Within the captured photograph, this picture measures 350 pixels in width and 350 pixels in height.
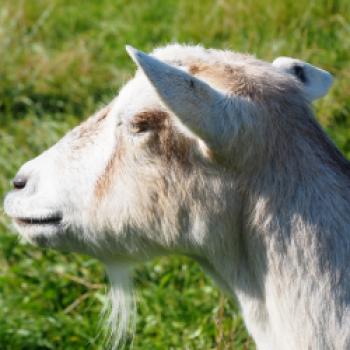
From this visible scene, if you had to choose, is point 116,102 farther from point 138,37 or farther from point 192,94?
point 138,37

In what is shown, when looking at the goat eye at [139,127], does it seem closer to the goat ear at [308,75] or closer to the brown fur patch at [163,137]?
the brown fur patch at [163,137]

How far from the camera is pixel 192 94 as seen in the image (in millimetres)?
3092

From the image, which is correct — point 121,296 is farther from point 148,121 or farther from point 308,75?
point 308,75

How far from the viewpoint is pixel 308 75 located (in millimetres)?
3764

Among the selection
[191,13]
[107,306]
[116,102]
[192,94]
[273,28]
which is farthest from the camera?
[191,13]

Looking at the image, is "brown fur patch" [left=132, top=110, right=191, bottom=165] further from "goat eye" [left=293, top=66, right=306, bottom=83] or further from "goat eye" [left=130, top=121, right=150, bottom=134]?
"goat eye" [left=293, top=66, right=306, bottom=83]

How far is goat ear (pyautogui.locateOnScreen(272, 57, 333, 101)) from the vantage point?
12.1 ft

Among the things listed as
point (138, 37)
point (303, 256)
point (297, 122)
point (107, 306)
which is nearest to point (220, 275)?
point (303, 256)

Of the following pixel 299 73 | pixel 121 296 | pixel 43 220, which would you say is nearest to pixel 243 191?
pixel 299 73

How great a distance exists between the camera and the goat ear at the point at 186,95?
3.05 m

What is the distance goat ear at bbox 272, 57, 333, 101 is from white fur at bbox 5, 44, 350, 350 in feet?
0.52

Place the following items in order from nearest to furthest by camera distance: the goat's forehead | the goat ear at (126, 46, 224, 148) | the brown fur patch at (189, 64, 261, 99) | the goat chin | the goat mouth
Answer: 1. the goat ear at (126, 46, 224, 148)
2. the brown fur patch at (189, 64, 261, 99)
3. the goat's forehead
4. the goat mouth
5. the goat chin

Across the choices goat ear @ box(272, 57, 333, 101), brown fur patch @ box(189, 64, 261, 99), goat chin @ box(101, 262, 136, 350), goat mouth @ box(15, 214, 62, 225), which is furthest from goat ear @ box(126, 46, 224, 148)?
goat chin @ box(101, 262, 136, 350)

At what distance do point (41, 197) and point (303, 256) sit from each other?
Result: 99 cm
